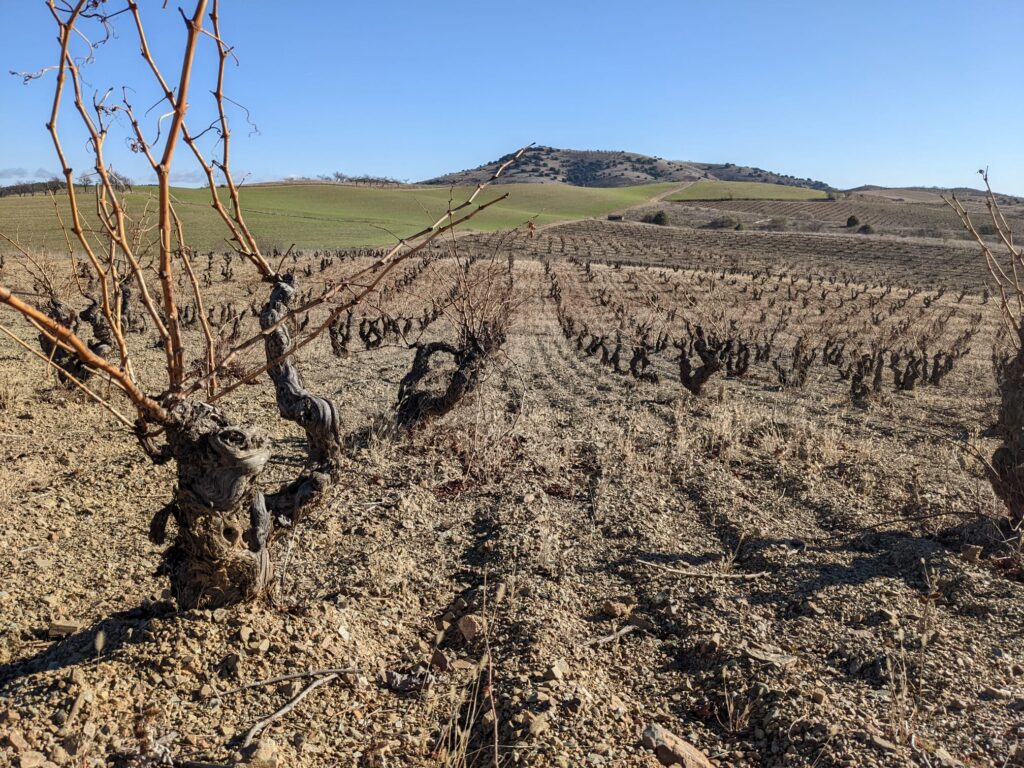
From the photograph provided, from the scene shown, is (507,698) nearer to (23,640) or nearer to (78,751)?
(78,751)

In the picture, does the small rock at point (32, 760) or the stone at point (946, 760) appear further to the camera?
the stone at point (946, 760)

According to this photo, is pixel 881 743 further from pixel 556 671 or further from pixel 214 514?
pixel 214 514

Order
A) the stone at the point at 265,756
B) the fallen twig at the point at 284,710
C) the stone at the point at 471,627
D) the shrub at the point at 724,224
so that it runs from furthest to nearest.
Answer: the shrub at the point at 724,224, the stone at the point at 471,627, the fallen twig at the point at 284,710, the stone at the point at 265,756

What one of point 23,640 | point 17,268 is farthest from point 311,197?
point 23,640

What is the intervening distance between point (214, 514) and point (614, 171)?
134961 millimetres

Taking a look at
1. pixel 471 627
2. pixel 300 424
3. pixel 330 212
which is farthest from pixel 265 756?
pixel 330 212

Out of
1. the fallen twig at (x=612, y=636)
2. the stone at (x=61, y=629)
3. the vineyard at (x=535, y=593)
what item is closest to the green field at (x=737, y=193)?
the vineyard at (x=535, y=593)

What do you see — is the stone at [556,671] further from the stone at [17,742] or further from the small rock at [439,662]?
the stone at [17,742]

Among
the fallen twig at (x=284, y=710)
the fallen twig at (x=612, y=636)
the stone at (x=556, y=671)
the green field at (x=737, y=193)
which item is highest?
the green field at (x=737, y=193)

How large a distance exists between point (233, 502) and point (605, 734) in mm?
1756

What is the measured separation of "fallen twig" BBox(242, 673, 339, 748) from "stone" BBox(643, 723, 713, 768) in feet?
4.33

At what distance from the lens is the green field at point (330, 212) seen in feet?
106

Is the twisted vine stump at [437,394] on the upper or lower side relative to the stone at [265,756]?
upper

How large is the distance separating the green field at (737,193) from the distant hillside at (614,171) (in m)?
24.6
